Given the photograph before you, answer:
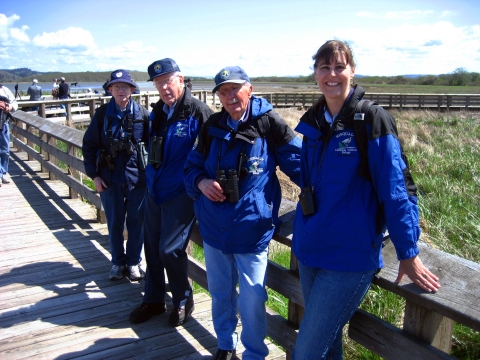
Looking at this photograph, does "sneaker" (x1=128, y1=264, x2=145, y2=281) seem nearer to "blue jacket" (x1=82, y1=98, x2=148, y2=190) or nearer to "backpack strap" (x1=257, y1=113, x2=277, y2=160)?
"blue jacket" (x1=82, y1=98, x2=148, y2=190)

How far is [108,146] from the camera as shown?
3855 mm

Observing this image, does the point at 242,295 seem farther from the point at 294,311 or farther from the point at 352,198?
the point at 352,198

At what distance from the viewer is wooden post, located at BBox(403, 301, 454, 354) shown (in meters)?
1.86

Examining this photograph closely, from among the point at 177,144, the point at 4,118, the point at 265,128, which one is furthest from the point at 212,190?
the point at 4,118

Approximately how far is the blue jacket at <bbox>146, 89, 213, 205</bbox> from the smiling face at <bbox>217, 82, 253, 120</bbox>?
567 mm

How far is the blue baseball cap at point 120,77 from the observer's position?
3684 mm

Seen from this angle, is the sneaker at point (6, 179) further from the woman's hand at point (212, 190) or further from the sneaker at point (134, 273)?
the woman's hand at point (212, 190)

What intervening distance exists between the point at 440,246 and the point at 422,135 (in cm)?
1086

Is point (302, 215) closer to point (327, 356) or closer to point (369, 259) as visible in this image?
point (369, 259)

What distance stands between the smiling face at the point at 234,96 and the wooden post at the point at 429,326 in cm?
122

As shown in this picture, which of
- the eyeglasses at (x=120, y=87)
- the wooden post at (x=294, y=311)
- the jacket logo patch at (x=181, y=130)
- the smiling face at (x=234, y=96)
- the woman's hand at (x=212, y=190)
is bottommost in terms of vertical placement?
the wooden post at (x=294, y=311)

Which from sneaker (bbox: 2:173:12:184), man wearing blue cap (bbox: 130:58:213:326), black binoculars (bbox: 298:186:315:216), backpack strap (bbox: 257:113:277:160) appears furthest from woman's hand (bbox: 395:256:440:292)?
sneaker (bbox: 2:173:12:184)

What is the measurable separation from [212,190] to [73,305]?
6.33 ft

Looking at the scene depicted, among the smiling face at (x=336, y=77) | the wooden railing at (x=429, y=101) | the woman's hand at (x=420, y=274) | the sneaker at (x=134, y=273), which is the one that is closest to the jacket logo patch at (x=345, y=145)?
the smiling face at (x=336, y=77)
